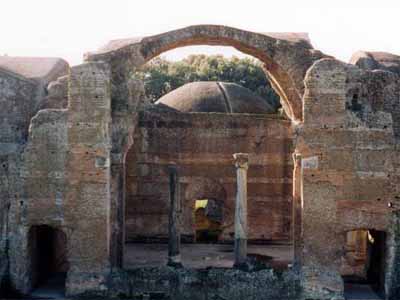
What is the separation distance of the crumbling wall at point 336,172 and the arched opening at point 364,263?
958 millimetres

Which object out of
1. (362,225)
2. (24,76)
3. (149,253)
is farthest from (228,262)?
(24,76)

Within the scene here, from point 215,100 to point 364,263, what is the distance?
680 cm

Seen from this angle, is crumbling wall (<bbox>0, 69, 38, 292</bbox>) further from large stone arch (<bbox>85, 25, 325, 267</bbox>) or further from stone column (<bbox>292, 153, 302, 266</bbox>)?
stone column (<bbox>292, 153, 302, 266</bbox>)

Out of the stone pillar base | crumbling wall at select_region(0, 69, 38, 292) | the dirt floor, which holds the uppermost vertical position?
crumbling wall at select_region(0, 69, 38, 292)

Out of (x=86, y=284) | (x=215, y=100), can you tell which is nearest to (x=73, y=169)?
(x=86, y=284)

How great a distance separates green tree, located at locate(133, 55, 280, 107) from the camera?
31.5 m

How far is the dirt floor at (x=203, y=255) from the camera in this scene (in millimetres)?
14414

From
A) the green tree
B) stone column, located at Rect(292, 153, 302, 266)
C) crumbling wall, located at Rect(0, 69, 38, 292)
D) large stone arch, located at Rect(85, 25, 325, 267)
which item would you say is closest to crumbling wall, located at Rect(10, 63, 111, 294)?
large stone arch, located at Rect(85, 25, 325, 267)

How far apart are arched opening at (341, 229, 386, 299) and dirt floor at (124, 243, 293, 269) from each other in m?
1.46

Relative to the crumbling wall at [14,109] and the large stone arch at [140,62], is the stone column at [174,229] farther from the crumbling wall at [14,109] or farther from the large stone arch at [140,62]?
the crumbling wall at [14,109]

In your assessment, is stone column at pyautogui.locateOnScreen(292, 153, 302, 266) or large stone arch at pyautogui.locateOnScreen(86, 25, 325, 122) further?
large stone arch at pyautogui.locateOnScreen(86, 25, 325, 122)

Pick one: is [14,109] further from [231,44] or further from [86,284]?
[231,44]

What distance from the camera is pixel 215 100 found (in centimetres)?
1903

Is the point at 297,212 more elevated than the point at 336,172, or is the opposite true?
the point at 336,172
